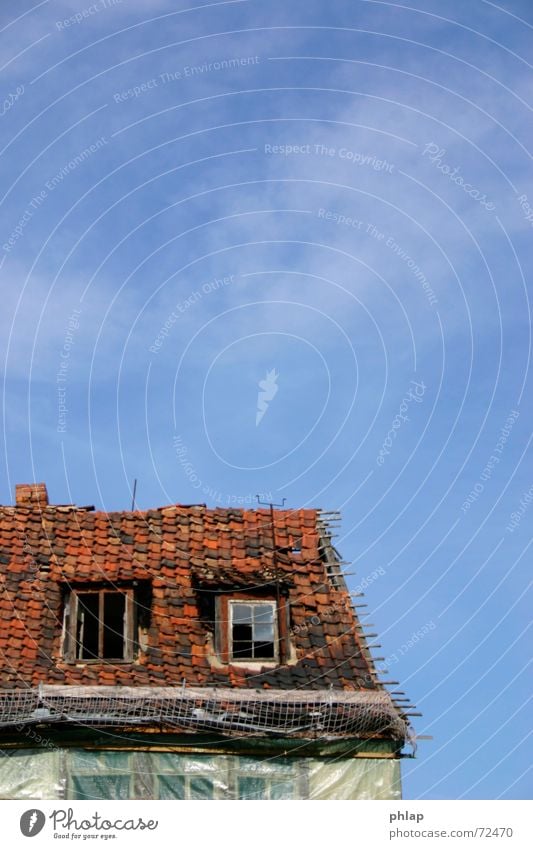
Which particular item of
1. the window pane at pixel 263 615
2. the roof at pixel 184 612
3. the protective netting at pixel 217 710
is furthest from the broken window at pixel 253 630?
the protective netting at pixel 217 710

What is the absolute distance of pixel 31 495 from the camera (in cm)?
3616

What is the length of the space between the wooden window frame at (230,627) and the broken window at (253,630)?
4 cm

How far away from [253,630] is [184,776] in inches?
141

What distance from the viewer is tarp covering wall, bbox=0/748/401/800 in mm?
30000

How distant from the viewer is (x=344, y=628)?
33.0 metres

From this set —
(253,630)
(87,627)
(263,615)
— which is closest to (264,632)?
(253,630)

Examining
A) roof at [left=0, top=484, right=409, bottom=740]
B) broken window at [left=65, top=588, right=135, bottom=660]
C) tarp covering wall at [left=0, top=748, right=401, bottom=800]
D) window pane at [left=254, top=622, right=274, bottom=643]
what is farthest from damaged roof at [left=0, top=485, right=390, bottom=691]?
tarp covering wall at [left=0, top=748, right=401, bottom=800]

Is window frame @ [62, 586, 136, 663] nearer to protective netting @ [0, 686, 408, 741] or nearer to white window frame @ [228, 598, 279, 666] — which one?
protective netting @ [0, 686, 408, 741]
